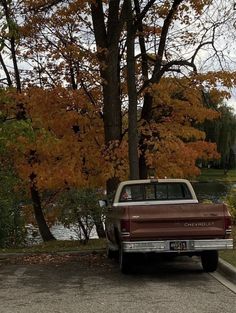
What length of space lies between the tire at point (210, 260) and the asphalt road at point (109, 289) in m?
0.19

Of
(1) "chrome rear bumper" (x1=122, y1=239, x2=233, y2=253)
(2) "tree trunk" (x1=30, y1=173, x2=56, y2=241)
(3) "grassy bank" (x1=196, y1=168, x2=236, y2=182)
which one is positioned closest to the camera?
(1) "chrome rear bumper" (x1=122, y1=239, x2=233, y2=253)

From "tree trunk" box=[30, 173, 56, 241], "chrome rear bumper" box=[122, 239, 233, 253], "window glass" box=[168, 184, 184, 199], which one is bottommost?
"tree trunk" box=[30, 173, 56, 241]

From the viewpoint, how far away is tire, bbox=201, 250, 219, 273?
9539mm

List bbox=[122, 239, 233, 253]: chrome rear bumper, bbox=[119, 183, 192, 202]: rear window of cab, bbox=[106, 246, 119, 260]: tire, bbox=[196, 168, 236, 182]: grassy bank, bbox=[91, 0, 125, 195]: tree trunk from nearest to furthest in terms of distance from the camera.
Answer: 1. bbox=[122, 239, 233, 253]: chrome rear bumper
2. bbox=[106, 246, 119, 260]: tire
3. bbox=[119, 183, 192, 202]: rear window of cab
4. bbox=[91, 0, 125, 195]: tree trunk
5. bbox=[196, 168, 236, 182]: grassy bank

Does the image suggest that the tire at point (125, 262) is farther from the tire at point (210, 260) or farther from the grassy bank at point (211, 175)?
the grassy bank at point (211, 175)

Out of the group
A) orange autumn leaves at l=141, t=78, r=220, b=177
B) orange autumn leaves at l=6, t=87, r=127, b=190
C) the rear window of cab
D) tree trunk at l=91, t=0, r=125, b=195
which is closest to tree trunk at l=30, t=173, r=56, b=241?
orange autumn leaves at l=6, t=87, r=127, b=190

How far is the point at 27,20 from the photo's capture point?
18156mm

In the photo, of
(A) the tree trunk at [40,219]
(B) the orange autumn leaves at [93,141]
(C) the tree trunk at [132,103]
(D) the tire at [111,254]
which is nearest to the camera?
(D) the tire at [111,254]

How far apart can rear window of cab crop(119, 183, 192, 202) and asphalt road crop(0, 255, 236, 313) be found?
128cm

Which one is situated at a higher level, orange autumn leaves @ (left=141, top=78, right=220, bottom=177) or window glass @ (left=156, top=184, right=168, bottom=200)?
orange autumn leaves @ (left=141, top=78, right=220, bottom=177)

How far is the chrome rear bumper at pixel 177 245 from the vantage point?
351 inches

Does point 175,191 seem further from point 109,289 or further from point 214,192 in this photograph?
point 214,192

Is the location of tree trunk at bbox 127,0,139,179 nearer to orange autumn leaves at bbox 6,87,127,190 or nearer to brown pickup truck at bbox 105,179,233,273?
orange autumn leaves at bbox 6,87,127,190

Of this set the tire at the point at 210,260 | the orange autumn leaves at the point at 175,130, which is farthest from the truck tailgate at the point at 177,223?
the orange autumn leaves at the point at 175,130
